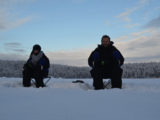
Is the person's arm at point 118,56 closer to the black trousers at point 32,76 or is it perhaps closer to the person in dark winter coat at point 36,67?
the person in dark winter coat at point 36,67

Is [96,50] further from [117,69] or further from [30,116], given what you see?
[30,116]

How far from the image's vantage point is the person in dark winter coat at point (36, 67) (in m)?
9.17

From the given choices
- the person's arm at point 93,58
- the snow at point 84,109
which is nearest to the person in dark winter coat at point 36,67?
the person's arm at point 93,58

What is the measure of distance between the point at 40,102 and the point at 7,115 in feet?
2.15

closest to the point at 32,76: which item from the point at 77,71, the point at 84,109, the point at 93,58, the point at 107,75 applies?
the point at 93,58

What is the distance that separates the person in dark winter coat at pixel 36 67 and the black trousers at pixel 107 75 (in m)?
2.13

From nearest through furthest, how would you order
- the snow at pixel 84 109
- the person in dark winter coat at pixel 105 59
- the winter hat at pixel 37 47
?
1. the snow at pixel 84 109
2. the person in dark winter coat at pixel 105 59
3. the winter hat at pixel 37 47

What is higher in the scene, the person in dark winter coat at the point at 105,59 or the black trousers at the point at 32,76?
the person in dark winter coat at the point at 105,59

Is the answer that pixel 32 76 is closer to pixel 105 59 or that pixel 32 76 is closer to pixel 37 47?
pixel 37 47

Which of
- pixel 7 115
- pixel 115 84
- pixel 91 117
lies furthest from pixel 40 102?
pixel 115 84

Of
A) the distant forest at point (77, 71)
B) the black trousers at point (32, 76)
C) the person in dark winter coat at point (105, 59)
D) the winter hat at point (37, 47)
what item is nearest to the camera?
the person in dark winter coat at point (105, 59)

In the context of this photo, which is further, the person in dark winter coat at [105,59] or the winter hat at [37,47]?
the winter hat at [37,47]

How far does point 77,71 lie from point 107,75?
47.9 m

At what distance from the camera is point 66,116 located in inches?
99.9
